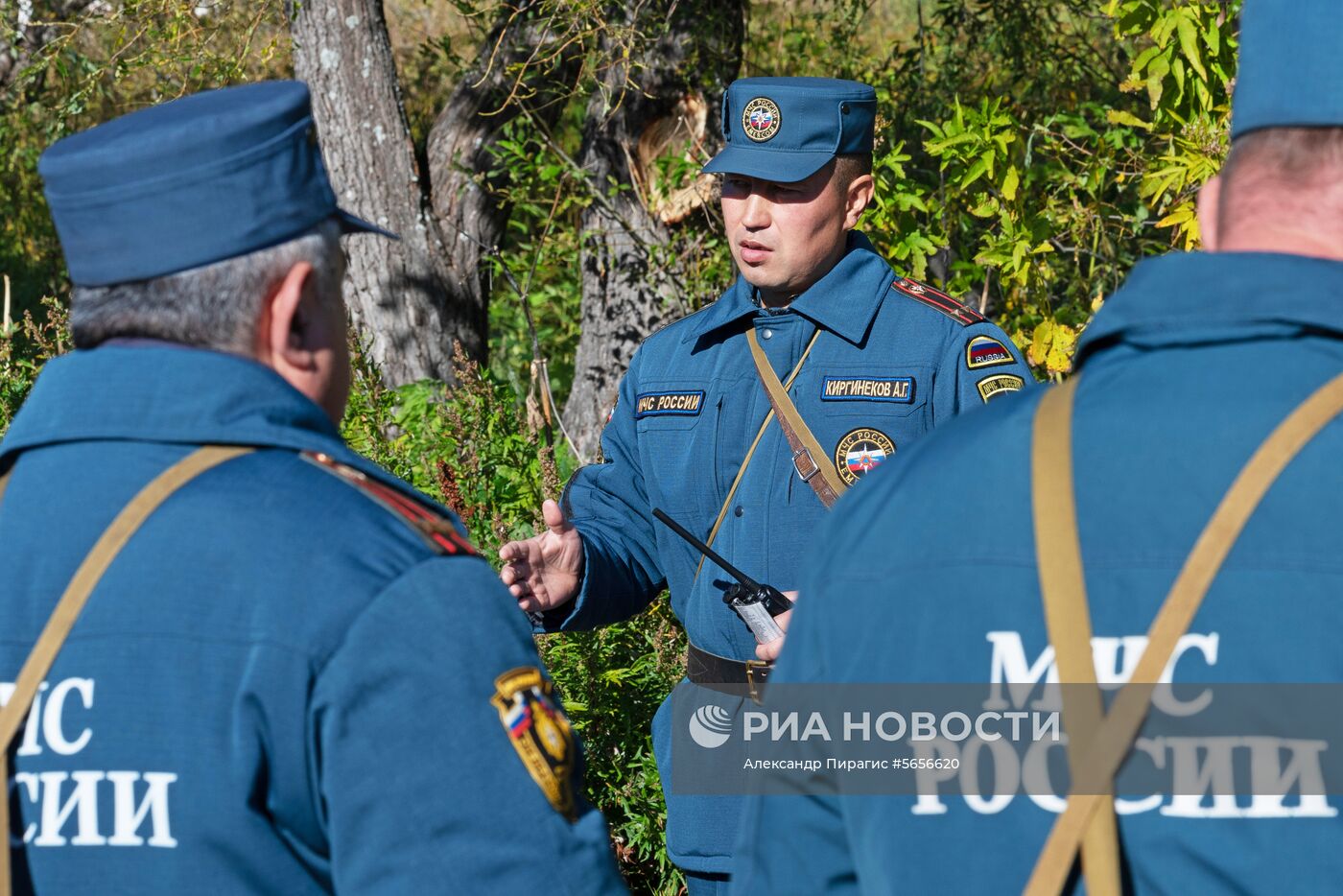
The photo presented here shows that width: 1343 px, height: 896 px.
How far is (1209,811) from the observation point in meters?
1.30

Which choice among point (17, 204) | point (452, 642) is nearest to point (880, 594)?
point (452, 642)

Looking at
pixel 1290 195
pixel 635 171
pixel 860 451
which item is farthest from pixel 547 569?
pixel 635 171

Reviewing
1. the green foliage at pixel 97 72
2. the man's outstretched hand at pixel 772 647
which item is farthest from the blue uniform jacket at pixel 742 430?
the green foliage at pixel 97 72

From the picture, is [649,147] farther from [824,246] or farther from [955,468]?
[955,468]

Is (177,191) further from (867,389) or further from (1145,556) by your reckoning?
(867,389)

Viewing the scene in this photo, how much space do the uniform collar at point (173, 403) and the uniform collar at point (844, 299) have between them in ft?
5.57

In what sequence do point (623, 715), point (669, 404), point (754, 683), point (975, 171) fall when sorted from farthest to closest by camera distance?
point (975, 171), point (623, 715), point (669, 404), point (754, 683)

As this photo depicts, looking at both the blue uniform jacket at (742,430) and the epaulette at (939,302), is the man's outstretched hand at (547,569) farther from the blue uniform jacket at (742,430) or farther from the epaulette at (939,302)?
the epaulette at (939,302)

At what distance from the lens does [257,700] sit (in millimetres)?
1396

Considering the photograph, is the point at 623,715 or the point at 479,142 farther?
the point at 479,142

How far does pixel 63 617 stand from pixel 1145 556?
1.05 m

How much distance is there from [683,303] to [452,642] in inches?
166

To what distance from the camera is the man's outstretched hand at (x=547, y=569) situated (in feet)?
9.58

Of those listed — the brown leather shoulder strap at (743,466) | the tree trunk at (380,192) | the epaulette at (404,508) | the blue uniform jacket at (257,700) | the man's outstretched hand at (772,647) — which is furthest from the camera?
the tree trunk at (380,192)
